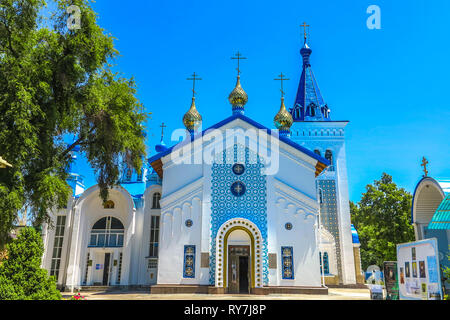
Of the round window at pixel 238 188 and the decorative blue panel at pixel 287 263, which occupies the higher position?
the round window at pixel 238 188

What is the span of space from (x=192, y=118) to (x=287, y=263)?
1158 centimetres

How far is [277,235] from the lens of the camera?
16.3 metres

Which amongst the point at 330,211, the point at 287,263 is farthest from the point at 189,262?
the point at 330,211

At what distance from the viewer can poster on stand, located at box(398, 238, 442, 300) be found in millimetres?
8195

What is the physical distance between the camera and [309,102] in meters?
27.4

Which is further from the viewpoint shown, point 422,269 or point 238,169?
point 238,169

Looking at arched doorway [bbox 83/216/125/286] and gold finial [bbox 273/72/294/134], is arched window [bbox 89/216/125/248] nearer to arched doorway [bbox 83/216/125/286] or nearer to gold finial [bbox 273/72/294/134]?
arched doorway [bbox 83/216/125/286]

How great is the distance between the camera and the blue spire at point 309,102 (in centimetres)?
2695

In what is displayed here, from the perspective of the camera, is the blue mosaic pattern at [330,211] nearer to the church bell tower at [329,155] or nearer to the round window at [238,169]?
the church bell tower at [329,155]

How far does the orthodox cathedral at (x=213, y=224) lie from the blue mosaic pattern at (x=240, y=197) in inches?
1.8

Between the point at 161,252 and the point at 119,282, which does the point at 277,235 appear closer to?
the point at 161,252

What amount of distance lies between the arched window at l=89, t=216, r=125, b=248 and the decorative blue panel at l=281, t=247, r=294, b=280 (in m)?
9.27

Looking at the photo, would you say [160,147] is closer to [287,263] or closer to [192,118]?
[192,118]

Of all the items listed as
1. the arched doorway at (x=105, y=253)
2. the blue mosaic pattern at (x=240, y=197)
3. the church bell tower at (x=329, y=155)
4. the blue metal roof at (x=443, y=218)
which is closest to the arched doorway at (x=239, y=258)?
the blue mosaic pattern at (x=240, y=197)
